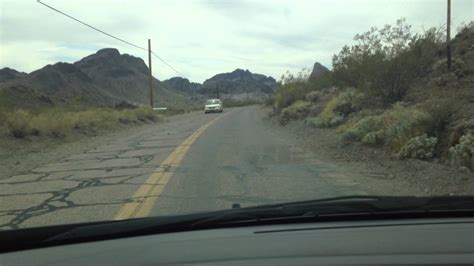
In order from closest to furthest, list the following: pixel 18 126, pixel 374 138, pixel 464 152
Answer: pixel 464 152 → pixel 374 138 → pixel 18 126

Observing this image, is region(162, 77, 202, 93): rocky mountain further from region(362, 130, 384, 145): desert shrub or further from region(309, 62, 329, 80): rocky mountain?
region(362, 130, 384, 145): desert shrub

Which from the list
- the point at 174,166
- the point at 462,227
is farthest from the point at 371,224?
the point at 174,166

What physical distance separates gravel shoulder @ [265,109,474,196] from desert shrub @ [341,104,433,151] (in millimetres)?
299

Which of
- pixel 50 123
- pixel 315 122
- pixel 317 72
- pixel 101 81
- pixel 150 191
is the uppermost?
pixel 101 81

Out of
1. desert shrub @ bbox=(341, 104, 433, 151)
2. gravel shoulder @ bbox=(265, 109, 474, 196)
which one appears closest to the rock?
gravel shoulder @ bbox=(265, 109, 474, 196)

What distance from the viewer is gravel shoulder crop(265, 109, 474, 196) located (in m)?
9.78

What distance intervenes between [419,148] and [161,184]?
5.63 meters

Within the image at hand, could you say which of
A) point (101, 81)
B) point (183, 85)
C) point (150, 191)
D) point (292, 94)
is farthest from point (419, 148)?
point (183, 85)

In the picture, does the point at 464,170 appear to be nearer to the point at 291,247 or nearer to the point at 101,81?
the point at 291,247

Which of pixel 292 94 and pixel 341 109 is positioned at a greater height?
pixel 292 94

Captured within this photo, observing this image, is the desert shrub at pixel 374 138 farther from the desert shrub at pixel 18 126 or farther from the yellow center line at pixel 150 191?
the desert shrub at pixel 18 126

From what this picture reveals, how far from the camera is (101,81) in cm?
11375

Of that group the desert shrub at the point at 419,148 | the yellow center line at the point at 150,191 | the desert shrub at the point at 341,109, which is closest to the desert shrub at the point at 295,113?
the desert shrub at the point at 341,109

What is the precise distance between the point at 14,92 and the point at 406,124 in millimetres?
49128
